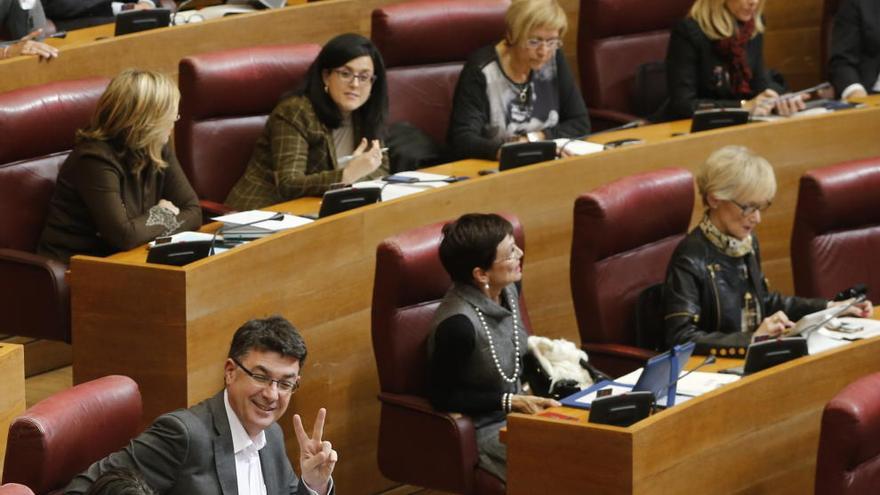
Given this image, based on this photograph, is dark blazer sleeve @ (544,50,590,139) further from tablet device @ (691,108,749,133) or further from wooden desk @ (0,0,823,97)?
wooden desk @ (0,0,823,97)

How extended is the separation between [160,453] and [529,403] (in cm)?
88

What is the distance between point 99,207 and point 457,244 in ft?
2.53

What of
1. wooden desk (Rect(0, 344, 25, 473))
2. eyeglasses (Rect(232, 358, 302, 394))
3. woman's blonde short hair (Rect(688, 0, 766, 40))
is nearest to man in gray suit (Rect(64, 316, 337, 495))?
eyeglasses (Rect(232, 358, 302, 394))

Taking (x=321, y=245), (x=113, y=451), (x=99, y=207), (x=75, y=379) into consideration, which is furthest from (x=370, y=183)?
(x=113, y=451)

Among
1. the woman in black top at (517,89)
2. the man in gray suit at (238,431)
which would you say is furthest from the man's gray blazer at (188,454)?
the woman in black top at (517,89)

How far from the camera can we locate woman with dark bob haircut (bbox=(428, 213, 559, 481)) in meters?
3.00

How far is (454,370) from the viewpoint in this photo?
118 inches

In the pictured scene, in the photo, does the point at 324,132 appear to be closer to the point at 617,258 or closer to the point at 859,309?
the point at 617,258

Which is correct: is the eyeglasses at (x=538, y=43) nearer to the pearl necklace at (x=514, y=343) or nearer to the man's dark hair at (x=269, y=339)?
the pearl necklace at (x=514, y=343)

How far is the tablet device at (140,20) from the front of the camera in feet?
13.6

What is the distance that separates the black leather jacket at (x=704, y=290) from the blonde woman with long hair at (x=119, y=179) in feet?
3.28

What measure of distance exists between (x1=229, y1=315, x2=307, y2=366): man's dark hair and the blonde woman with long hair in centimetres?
97

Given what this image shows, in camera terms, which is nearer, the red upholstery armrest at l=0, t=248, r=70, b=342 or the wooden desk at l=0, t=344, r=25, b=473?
the wooden desk at l=0, t=344, r=25, b=473

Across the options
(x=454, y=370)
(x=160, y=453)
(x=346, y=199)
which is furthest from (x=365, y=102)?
(x=160, y=453)
